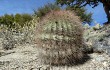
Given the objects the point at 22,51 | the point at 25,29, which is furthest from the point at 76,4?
the point at 22,51

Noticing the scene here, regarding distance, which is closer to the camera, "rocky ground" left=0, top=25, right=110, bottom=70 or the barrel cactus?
the barrel cactus

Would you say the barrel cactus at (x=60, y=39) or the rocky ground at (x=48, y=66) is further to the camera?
the rocky ground at (x=48, y=66)

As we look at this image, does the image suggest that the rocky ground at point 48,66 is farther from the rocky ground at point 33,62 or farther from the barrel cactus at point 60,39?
the barrel cactus at point 60,39

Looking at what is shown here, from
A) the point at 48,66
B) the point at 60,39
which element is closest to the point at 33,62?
the point at 48,66

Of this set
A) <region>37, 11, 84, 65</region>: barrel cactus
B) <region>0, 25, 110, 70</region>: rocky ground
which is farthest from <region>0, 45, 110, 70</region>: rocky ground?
<region>37, 11, 84, 65</region>: barrel cactus

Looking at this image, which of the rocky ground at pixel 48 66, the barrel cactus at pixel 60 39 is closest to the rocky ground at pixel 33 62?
the rocky ground at pixel 48 66

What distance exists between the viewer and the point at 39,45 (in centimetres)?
791

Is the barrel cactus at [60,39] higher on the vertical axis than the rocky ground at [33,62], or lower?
higher

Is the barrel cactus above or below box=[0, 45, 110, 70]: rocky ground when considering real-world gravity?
above

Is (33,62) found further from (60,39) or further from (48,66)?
(60,39)

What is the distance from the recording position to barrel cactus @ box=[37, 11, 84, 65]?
299 inches

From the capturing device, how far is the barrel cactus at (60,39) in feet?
24.9

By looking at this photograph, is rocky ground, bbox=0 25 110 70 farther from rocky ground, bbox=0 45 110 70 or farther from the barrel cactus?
the barrel cactus

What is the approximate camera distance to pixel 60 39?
24.8 feet
